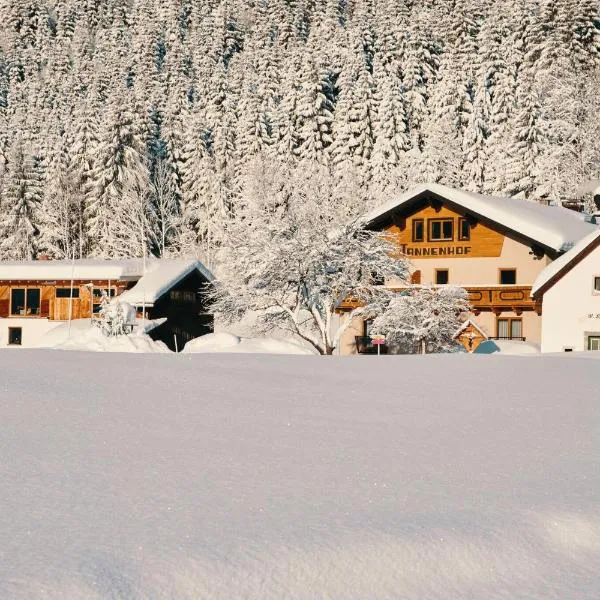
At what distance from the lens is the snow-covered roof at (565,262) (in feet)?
109

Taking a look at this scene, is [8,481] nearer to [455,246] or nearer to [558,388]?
[558,388]

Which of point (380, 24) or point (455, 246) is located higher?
point (380, 24)

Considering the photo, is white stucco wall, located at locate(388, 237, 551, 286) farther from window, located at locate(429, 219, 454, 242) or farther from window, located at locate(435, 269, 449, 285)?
window, located at locate(429, 219, 454, 242)

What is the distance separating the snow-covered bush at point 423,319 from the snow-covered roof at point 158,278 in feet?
40.3

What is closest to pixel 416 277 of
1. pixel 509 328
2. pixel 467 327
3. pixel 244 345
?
pixel 467 327

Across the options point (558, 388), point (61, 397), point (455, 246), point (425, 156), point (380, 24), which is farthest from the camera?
point (380, 24)

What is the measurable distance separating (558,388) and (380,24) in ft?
317

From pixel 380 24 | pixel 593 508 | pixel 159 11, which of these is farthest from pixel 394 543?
pixel 159 11

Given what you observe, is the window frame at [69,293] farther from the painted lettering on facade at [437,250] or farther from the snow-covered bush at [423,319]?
the snow-covered bush at [423,319]

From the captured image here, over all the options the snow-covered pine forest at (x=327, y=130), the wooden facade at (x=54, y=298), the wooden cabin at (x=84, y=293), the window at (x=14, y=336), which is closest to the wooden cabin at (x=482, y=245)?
the wooden cabin at (x=84, y=293)

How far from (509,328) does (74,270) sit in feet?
70.9

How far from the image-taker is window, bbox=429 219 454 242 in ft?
133

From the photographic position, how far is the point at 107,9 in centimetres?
17262

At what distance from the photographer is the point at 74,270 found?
1900 inches
